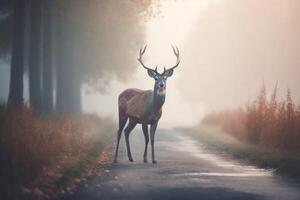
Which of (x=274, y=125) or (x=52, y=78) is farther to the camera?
(x=52, y=78)

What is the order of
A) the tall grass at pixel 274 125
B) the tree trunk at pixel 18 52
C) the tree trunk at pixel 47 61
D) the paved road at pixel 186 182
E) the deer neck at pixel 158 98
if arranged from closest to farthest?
the paved road at pixel 186 182 → the deer neck at pixel 158 98 → the tall grass at pixel 274 125 → the tree trunk at pixel 18 52 → the tree trunk at pixel 47 61

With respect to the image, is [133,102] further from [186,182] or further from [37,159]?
[37,159]

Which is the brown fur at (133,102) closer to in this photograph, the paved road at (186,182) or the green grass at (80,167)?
the paved road at (186,182)

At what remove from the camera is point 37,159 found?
14.5 m

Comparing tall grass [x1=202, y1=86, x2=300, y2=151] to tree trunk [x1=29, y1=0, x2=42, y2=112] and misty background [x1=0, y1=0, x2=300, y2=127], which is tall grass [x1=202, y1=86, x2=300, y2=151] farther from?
misty background [x1=0, y1=0, x2=300, y2=127]

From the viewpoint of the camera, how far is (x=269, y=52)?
6612 centimetres

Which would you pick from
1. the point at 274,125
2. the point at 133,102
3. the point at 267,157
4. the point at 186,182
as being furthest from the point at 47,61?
the point at 186,182

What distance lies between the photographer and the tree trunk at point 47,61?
30312 mm

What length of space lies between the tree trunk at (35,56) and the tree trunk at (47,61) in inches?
34.9

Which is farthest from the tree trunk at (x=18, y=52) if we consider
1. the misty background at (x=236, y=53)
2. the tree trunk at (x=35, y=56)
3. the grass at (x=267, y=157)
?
the misty background at (x=236, y=53)

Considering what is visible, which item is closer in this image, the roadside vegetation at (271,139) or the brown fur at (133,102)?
the roadside vegetation at (271,139)

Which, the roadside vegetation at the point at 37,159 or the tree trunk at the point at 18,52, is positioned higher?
the tree trunk at the point at 18,52

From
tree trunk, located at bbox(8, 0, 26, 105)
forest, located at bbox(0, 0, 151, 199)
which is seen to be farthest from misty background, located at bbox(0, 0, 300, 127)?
tree trunk, located at bbox(8, 0, 26, 105)

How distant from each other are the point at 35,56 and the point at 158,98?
34.0ft
